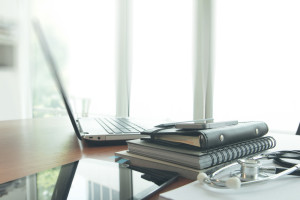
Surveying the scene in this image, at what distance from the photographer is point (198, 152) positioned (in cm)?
40

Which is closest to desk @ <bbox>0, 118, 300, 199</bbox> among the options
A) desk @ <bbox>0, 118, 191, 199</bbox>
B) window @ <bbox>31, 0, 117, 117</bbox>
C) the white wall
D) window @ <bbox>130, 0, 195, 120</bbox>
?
desk @ <bbox>0, 118, 191, 199</bbox>

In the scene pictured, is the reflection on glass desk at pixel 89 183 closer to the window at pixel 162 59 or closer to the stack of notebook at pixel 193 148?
the stack of notebook at pixel 193 148

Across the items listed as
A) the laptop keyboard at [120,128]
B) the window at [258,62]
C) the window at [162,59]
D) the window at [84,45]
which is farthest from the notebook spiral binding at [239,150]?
Answer: the window at [84,45]

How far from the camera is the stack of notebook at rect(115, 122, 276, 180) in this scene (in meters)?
0.41

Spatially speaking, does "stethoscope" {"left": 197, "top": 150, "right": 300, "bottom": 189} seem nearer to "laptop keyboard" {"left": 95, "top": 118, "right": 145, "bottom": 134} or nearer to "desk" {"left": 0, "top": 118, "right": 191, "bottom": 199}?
"desk" {"left": 0, "top": 118, "right": 191, "bottom": 199}

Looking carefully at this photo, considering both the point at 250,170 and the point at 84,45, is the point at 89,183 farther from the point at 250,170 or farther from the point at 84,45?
the point at 84,45

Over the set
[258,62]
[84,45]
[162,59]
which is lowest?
[258,62]

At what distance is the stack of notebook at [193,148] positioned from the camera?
0.41 metres

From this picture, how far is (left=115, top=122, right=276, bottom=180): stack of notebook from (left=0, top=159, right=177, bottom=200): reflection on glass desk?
0.03m

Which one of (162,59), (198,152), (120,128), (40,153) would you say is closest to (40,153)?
(40,153)

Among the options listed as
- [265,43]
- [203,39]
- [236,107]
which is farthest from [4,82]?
[265,43]

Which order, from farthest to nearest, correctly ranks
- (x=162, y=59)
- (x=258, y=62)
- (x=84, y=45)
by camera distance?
(x=84, y=45), (x=162, y=59), (x=258, y=62)

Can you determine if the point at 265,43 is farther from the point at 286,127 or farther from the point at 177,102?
the point at 177,102

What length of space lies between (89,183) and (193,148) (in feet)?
0.54
